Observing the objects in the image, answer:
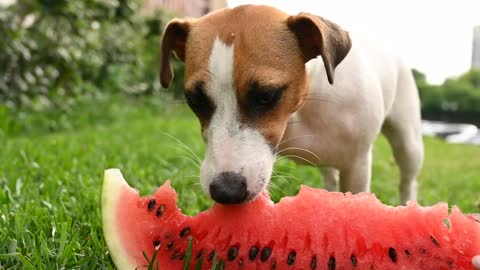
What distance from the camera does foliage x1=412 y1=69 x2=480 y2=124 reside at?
15.0 m

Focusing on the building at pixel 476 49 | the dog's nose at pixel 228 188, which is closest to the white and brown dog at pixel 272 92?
the dog's nose at pixel 228 188

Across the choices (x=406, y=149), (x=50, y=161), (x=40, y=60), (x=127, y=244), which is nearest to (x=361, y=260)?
(x=127, y=244)

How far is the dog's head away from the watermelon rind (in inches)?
11.0

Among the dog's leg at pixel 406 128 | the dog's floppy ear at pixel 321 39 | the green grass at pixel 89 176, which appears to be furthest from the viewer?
the dog's leg at pixel 406 128

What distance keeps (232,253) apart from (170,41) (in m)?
1.08

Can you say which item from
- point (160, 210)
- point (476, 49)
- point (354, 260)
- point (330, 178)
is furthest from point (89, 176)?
point (476, 49)

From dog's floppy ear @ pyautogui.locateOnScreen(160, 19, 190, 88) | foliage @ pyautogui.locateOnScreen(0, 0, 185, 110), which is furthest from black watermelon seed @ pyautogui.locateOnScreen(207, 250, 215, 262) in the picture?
foliage @ pyautogui.locateOnScreen(0, 0, 185, 110)

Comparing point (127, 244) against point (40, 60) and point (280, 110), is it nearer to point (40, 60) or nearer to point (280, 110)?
point (280, 110)

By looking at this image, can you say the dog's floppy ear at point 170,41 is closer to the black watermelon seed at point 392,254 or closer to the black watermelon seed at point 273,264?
the black watermelon seed at point 273,264

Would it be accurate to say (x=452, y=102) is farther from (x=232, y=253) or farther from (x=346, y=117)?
(x=232, y=253)

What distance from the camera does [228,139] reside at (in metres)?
1.83

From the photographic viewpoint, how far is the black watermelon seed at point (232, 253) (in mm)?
1629

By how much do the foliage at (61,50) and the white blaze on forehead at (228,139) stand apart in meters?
3.82

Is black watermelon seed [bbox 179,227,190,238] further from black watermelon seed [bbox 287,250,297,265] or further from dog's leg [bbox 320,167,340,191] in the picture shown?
dog's leg [bbox 320,167,340,191]
